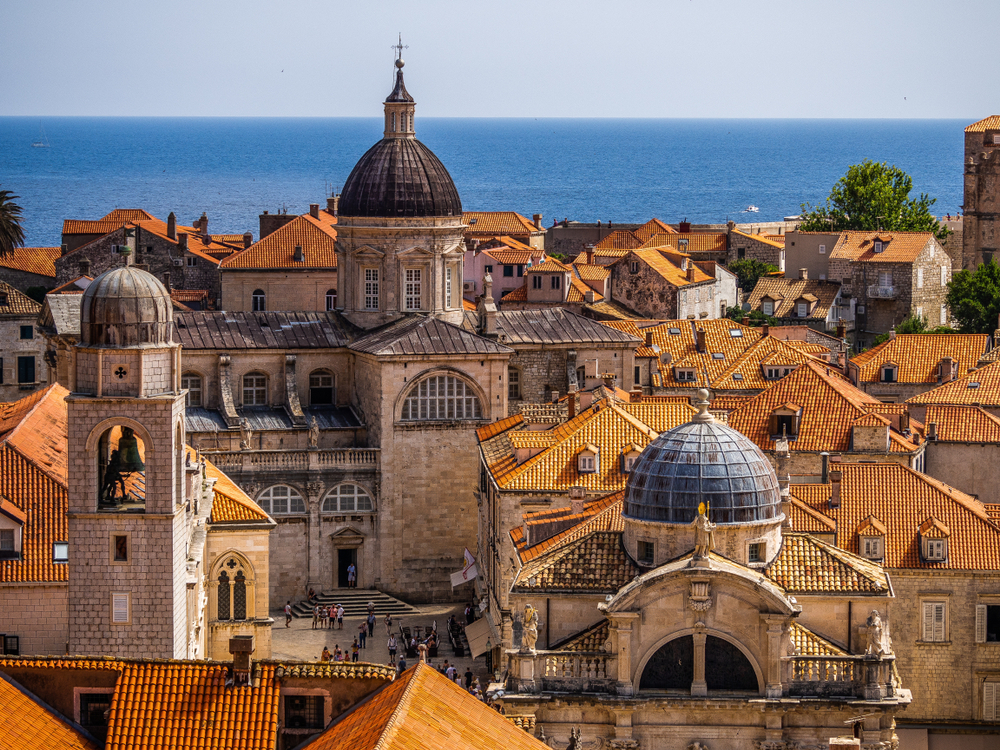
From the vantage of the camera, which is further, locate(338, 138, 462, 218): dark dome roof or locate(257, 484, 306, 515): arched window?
locate(338, 138, 462, 218): dark dome roof

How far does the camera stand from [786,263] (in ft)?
415

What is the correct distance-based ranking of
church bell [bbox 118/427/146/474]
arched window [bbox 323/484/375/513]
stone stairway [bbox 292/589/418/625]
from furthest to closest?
1. arched window [bbox 323/484/375/513]
2. stone stairway [bbox 292/589/418/625]
3. church bell [bbox 118/427/146/474]

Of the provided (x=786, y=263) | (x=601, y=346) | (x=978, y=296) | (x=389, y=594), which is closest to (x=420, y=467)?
(x=389, y=594)

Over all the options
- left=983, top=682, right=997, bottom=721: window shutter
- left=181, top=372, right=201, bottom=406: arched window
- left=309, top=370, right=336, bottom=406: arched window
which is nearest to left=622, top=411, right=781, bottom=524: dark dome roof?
left=983, top=682, right=997, bottom=721: window shutter

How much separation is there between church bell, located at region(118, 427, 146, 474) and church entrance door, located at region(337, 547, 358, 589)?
2889cm

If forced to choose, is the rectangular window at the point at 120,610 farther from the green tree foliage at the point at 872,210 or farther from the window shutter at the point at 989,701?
the green tree foliage at the point at 872,210

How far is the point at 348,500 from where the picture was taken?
237 ft

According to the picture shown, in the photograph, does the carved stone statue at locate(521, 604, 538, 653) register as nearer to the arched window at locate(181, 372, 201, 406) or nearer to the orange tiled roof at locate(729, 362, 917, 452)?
the orange tiled roof at locate(729, 362, 917, 452)

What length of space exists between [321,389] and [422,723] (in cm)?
4364

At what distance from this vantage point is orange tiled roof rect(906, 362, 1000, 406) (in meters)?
77.0

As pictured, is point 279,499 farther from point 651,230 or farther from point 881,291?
point 651,230

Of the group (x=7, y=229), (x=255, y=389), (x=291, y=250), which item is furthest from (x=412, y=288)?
(x=7, y=229)

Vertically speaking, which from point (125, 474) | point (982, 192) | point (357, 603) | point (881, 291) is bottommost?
point (357, 603)

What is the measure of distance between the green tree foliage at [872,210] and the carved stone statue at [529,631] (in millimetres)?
100880
